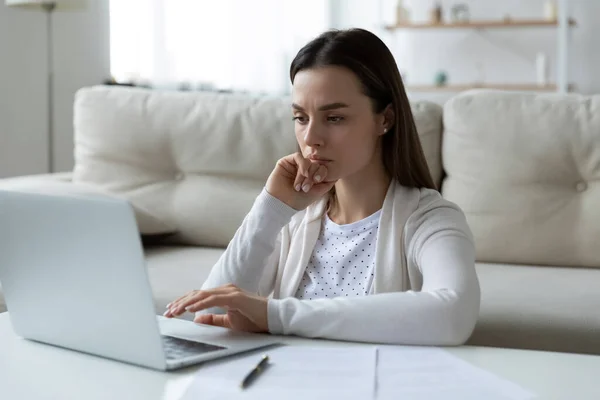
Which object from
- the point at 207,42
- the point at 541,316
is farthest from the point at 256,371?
the point at 207,42

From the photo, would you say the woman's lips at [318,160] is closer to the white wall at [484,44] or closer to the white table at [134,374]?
the white table at [134,374]

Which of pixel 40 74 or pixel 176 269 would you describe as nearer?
pixel 176 269

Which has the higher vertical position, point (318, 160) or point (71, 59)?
point (71, 59)

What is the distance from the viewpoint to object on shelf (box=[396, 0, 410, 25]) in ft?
19.0

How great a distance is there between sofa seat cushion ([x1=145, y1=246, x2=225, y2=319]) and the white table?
0.79 meters

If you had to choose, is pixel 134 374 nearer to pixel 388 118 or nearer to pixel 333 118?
pixel 333 118

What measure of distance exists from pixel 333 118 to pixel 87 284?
22.4 inches

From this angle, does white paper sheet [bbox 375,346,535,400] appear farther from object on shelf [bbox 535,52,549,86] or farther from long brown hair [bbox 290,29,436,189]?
object on shelf [bbox 535,52,549,86]

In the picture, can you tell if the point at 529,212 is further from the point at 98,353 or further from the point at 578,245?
the point at 98,353

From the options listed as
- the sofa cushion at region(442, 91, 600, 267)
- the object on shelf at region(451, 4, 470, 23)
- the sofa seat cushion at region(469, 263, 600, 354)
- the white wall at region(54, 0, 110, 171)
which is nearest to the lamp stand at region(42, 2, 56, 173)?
the white wall at region(54, 0, 110, 171)

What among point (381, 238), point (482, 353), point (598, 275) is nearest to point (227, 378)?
point (482, 353)

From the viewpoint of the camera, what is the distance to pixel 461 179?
7.52 ft

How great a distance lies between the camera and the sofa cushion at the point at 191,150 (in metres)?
2.42

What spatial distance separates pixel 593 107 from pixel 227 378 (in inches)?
62.9
